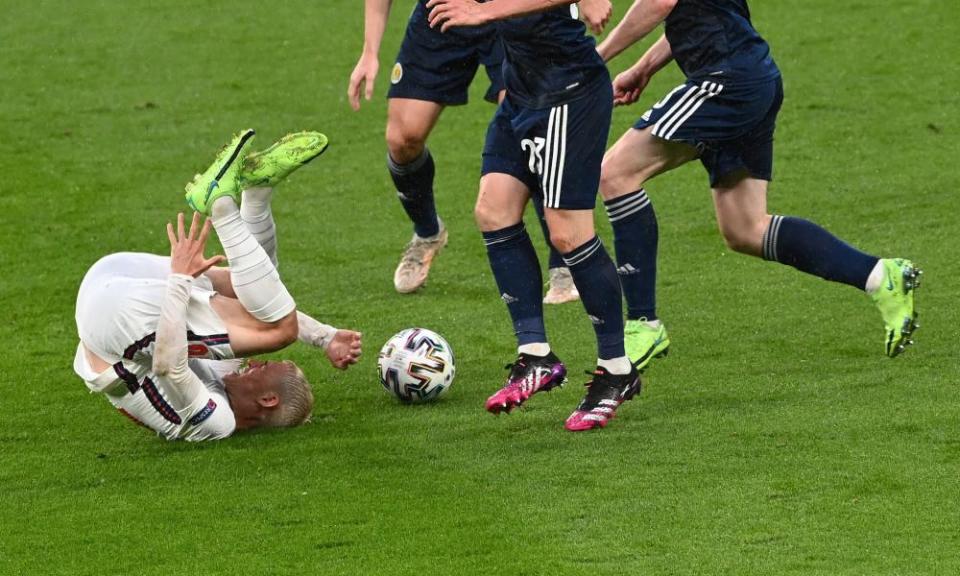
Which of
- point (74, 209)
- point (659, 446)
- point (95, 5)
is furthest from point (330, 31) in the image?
point (659, 446)

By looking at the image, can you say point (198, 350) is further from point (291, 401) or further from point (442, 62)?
point (442, 62)

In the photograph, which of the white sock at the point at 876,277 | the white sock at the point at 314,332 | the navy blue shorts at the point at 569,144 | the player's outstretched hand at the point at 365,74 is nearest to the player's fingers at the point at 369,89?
the player's outstretched hand at the point at 365,74

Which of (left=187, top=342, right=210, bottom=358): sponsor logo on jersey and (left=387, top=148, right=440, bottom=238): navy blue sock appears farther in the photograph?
(left=387, top=148, right=440, bottom=238): navy blue sock

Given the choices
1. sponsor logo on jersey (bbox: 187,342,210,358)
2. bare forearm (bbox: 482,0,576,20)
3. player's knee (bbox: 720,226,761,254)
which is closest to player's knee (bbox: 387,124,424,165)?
player's knee (bbox: 720,226,761,254)

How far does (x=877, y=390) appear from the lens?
231 inches

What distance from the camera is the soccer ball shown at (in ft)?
20.2

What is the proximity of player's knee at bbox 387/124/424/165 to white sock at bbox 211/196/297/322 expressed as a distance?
183 cm

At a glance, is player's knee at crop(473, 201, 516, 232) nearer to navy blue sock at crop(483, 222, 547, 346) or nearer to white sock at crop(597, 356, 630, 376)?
navy blue sock at crop(483, 222, 547, 346)

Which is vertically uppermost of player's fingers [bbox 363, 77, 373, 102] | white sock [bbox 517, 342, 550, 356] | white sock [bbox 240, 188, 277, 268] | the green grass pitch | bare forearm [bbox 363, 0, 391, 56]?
bare forearm [bbox 363, 0, 391, 56]

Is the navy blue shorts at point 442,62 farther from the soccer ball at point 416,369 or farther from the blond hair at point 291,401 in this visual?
the blond hair at point 291,401

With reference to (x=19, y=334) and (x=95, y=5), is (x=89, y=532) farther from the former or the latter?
(x=95, y=5)

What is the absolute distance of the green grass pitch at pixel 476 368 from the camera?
15.3 ft

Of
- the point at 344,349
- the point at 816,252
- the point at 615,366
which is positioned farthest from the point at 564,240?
the point at 816,252

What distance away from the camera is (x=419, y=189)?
25.6 ft
